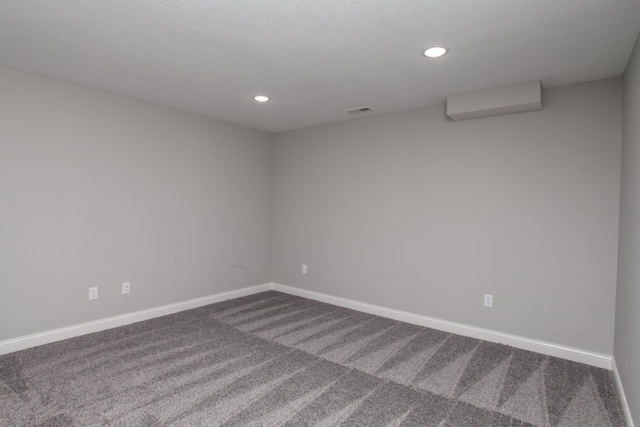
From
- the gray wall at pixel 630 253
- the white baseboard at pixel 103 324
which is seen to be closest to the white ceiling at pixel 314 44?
the gray wall at pixel 630 253

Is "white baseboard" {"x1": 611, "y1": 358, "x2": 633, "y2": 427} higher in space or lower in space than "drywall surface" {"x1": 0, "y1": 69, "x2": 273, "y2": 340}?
lower

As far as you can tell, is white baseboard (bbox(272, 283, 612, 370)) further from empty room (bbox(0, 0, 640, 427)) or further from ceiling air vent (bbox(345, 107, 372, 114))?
ceiling air vent (bbox(345, 107, 372, 114))

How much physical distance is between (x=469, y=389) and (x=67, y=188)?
3666mm

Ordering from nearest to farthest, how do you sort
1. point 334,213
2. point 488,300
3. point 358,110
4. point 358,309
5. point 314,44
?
point 314,44 → point 488,300 → point 358,110 → point 358,309 → point 334,213

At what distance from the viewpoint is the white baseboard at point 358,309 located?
287 centimetres

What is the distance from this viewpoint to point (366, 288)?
421 centimetres

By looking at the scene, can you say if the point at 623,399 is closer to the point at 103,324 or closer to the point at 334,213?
the point at 334,213

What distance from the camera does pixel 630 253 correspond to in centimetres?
220

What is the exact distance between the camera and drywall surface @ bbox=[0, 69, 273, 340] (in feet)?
9.53

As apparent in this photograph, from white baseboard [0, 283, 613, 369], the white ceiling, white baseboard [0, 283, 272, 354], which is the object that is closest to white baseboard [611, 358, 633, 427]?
white baseboard [0, 283, 613, 369]

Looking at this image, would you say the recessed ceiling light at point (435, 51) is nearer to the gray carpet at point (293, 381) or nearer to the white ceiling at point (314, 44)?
the white ceiling at point (314, 44)

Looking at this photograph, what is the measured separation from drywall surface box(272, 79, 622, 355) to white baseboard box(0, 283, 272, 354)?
4.05 feet

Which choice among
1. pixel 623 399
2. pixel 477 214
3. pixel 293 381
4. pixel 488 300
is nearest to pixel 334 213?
pixel 477 214

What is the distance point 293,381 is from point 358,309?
189 centimetres
